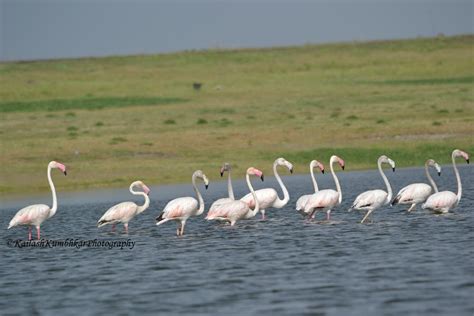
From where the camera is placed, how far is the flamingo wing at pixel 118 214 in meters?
18.0

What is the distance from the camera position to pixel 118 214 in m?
18.1

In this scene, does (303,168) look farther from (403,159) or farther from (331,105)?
(331,105)

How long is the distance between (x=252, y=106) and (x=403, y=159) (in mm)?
13704

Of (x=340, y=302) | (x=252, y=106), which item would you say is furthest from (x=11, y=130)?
(x=340, y=302)

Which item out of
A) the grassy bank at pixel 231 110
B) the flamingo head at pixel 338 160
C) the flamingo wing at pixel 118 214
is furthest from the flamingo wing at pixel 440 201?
the grassy bank at pixel 231 110

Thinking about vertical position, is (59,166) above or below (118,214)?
above

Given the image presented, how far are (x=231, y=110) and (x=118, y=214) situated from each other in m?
24.0

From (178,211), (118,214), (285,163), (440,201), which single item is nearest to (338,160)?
(285,163)

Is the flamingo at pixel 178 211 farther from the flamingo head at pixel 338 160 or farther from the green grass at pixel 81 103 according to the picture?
the green grass at pixel 81 103

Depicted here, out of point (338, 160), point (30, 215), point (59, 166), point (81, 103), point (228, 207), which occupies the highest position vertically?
point (81, 103)

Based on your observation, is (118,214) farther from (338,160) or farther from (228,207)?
(338,160)

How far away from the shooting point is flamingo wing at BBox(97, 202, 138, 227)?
18.0 metres

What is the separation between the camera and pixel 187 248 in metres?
16.1

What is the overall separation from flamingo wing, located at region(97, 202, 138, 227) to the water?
0.92 ft
